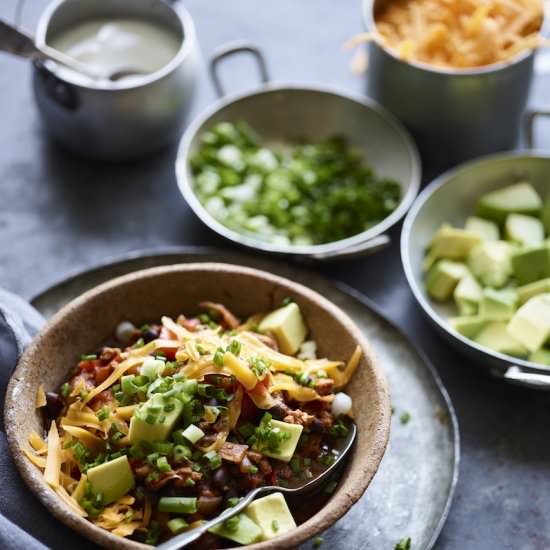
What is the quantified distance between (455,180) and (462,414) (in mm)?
632

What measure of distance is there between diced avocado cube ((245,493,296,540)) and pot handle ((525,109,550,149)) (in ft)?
4.33

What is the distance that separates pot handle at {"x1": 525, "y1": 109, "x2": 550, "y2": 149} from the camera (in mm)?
2225

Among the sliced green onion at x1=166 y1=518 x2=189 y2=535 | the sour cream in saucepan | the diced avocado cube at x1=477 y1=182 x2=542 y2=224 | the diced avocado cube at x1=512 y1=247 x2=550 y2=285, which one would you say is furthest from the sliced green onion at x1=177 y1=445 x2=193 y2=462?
the sour cream in saucepan

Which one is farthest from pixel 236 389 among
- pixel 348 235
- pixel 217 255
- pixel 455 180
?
pixel 455 180

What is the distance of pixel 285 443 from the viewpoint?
1521 millimetres

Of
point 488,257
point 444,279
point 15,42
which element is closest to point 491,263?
point 488,257

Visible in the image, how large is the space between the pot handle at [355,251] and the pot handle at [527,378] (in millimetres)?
446

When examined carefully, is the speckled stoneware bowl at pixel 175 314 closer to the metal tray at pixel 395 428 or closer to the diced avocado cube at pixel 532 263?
the metal tray at pixel 395 428

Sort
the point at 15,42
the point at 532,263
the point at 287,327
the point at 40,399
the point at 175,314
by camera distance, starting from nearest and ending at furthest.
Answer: the point at 40,399 < the point at 287,327 < the point at 175,314 < the point at 532,263 < the point at 15,42

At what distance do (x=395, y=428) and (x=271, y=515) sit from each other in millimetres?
467

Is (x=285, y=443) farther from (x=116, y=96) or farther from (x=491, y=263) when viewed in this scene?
(x=116, y=96)

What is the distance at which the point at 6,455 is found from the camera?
1.53 m

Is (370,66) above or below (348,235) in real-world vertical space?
above

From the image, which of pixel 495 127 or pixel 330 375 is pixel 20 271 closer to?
A: pixel 330 375
